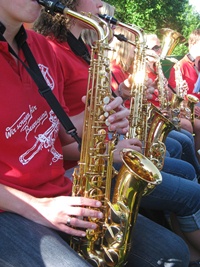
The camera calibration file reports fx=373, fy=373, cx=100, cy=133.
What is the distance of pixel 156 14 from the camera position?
2589 cm

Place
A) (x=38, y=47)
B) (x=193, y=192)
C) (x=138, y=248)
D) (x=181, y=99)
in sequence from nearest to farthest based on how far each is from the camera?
1. (x=138, y=248)
2. (x=38, y=47)
3. (x=193, y=192)
4. (x=181, y=99)

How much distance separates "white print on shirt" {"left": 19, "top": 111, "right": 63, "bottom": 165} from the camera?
5.74 feet

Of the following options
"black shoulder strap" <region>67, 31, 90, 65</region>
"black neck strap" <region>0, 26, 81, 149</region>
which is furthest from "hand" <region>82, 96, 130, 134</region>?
"black shoulder strap" <region>67, 31, 90, 65</region>

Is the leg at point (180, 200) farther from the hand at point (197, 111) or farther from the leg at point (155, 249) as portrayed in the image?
the hand at point (197, 111)

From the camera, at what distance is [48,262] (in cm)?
149

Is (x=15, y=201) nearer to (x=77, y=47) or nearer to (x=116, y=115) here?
(x=116, y=115)

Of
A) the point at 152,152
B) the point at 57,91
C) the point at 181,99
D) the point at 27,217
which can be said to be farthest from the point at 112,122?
the point at 181,99

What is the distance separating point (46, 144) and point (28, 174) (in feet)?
0.64

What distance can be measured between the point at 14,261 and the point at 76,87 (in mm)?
1403

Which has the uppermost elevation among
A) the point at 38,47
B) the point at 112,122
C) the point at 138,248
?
the point at 38,47

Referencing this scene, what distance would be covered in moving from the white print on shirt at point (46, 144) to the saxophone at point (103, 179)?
0.54 ft

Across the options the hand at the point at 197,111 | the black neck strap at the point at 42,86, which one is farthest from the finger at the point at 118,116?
the hand at the point at 197,111

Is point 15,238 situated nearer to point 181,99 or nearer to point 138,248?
point 138,248

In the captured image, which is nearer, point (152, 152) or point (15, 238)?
point (15, 238)
